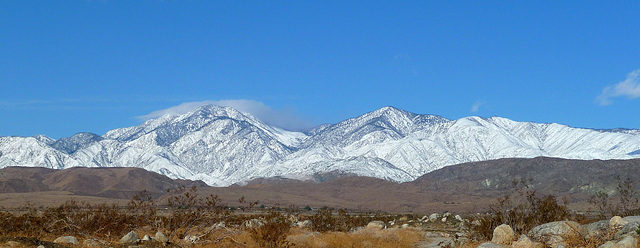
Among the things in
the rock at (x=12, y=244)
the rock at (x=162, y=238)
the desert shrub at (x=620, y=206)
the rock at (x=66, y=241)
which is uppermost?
the desert shrub at (x=620, y=206)

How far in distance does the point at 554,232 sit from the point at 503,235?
183 cm

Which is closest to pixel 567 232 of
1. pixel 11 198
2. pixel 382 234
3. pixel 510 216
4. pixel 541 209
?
pixel 510 216

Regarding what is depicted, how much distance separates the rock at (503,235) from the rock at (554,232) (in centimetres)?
75

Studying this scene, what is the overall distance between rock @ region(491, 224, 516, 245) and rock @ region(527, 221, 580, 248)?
746mm

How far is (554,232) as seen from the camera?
21797 mm

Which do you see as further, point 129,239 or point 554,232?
point 554,232

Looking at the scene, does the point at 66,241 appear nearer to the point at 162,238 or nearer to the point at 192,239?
the point at 162,238

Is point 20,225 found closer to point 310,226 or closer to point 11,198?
point 310,226

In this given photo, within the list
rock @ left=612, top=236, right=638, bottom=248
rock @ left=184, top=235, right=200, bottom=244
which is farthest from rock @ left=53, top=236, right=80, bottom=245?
rock @ left=612, top=236, right=638, bottom=248

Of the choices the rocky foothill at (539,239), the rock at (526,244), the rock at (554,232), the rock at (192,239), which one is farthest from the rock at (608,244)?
the rock at (192,239)

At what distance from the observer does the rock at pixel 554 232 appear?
67.9 ft

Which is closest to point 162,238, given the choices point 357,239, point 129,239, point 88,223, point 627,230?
point 129,239

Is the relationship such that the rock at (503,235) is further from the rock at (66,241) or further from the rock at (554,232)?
the rock at (66,241)

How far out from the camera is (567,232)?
21203 mm
